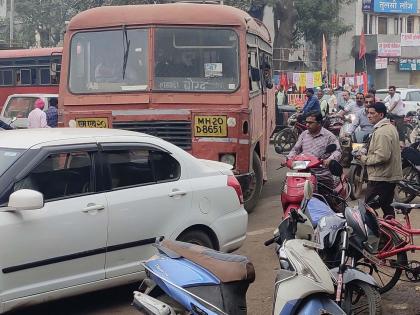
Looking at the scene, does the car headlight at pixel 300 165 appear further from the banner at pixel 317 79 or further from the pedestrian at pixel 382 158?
the banner at pixel 317 79

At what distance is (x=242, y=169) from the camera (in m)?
8.68

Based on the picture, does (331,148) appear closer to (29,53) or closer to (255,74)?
(255,74)

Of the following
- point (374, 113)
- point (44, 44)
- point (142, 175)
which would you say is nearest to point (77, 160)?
point (142, 175)

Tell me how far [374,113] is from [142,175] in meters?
2.78

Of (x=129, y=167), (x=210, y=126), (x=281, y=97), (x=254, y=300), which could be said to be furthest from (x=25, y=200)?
(x=281, y=97)

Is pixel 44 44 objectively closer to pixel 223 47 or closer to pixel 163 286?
pixel 223 47

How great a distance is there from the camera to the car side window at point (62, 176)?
4.95 m

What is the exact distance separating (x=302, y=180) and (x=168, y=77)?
2.74 m

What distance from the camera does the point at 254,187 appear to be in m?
9.49

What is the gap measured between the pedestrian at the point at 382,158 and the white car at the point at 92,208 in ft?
5.84

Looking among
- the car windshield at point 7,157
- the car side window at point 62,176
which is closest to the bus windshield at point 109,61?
the car side window at point 62,176

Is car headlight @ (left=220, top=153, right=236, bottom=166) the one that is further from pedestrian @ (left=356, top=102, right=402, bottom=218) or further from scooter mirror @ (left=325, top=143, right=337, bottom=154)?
pedestrian @ (left=356, top=102, right=402, bottom=218)

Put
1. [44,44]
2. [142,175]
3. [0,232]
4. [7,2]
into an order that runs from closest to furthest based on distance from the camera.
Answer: [0,232], [142,175], [44,44], [7,2]

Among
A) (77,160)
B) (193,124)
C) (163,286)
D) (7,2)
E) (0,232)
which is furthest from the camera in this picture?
(7,2)
